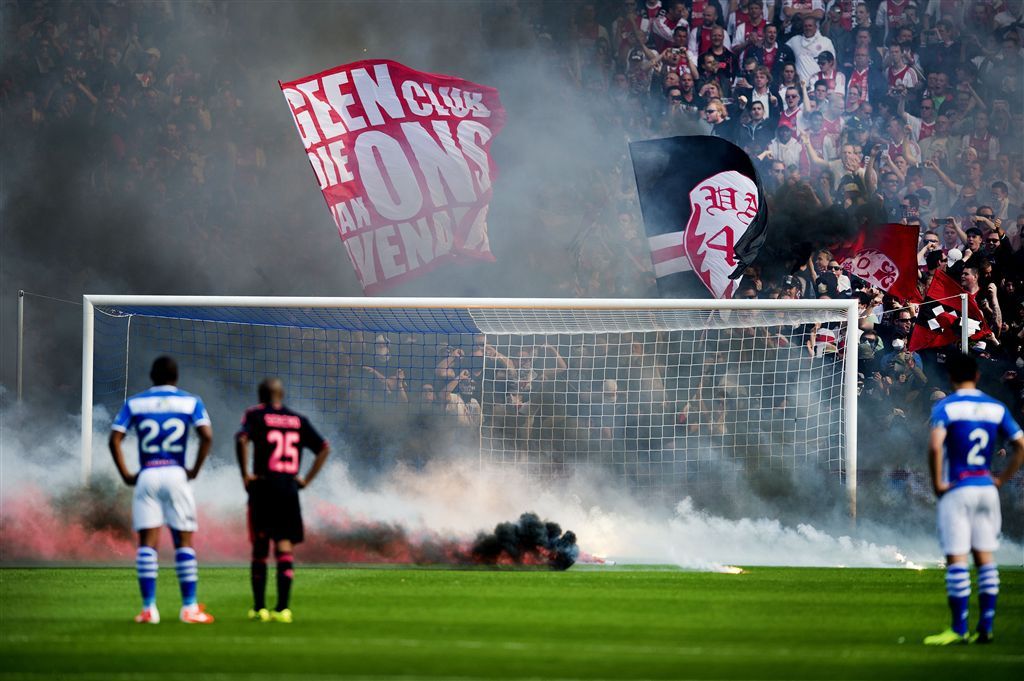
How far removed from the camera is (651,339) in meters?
14.4

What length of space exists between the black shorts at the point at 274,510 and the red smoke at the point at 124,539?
3190 mm

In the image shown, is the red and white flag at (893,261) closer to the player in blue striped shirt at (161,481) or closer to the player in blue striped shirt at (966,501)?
the player in blue striped shirt at (966,501)

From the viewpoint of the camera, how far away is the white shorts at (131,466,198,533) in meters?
6.40

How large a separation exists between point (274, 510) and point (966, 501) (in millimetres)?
3363

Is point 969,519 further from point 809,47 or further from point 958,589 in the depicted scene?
point 809,47

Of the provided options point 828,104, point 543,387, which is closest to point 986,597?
point 543,387

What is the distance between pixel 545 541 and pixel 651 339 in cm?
538

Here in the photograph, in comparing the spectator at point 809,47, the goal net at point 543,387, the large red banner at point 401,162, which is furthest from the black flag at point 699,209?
the spectator at point 809,47

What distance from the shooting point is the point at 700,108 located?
15031 millimetres

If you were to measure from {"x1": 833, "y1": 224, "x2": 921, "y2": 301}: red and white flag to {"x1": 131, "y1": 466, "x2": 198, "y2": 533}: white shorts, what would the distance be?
30.8 feet

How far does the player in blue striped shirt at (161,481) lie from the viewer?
6.39 meters

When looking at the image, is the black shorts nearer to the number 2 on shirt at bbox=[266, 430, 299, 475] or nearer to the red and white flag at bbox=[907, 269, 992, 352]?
the number 2 on shirt at bbox=[266, 430, 299, 475]

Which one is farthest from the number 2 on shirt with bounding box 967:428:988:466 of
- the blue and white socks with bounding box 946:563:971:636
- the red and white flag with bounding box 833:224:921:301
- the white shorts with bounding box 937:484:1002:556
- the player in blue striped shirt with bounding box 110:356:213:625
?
the red and white flag with bounding box 833:224:921:301

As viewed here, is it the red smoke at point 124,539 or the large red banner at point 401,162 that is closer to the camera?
the red smoke at point 124,539
